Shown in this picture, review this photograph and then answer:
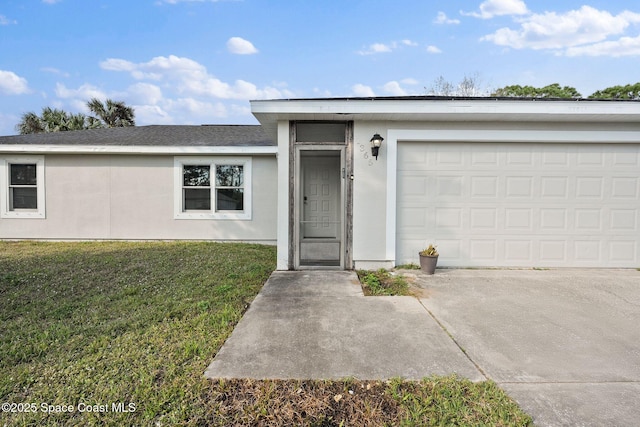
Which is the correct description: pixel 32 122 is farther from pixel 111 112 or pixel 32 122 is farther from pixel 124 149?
pixel 124 149

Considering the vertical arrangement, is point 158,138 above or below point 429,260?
above

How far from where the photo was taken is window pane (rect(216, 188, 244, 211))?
26.8ft

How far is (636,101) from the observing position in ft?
15.7

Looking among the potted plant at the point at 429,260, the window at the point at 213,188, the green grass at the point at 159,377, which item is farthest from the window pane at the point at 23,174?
the potted plant at the point at 429,260

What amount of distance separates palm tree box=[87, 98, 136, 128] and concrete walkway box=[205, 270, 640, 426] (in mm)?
18398

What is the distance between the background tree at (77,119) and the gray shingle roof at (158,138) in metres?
9.58

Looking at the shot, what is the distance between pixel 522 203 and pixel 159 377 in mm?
5837

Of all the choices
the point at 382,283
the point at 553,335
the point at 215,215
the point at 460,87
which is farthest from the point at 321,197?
the point at 460,87

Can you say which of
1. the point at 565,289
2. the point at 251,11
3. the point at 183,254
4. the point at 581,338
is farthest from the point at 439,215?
the point at 251,11

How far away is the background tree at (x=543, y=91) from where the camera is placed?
21.7 m

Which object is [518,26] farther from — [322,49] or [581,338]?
[581,338]

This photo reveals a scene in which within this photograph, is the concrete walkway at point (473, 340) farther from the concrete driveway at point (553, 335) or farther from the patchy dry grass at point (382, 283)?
the patchy dry grass at point (382, 283)

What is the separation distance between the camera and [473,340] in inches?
107

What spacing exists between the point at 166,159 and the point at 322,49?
7854mm
